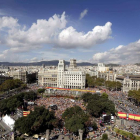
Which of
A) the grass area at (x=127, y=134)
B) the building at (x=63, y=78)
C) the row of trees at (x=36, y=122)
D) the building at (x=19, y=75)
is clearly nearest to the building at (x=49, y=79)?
the building at (x=63, y=78)

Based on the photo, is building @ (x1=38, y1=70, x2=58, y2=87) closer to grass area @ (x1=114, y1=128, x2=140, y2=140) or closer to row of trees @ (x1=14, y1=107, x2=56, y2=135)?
row of trees @ (x1=14, y1=107, x2=56, y2=135)

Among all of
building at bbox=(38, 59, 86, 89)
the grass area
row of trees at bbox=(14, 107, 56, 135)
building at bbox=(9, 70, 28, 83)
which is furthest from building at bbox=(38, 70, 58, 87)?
the grass area

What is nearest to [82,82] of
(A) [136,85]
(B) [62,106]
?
(A) [136,85]

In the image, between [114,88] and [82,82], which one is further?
[82,82]

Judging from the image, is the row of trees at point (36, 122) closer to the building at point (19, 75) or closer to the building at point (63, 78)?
the building at point (63, 78)

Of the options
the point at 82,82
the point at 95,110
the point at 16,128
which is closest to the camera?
the point at 16,128

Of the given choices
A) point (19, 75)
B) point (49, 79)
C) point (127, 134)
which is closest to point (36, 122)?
point (127, 134)

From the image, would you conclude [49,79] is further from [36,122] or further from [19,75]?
[36,122]

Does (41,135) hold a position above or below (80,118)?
below

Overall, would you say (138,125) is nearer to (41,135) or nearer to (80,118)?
(80,118)

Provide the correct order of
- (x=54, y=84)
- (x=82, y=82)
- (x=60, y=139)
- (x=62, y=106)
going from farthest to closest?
1. (x=54, y=84)
2. (x=82, y=82)
3. (x=62, y=106)
4. (x=60, y=139)
